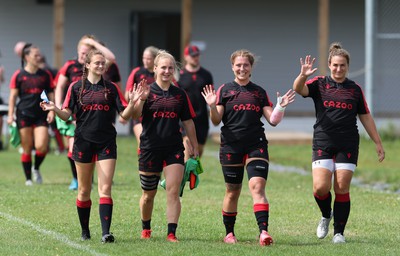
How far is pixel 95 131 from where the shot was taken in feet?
30.9

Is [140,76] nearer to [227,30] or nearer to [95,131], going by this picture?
[95,131]

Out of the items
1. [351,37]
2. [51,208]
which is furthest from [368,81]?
[51,208]

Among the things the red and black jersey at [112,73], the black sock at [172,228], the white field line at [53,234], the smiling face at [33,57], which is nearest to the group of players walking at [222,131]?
the black sock at [172,228]

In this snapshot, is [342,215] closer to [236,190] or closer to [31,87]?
[236,190]

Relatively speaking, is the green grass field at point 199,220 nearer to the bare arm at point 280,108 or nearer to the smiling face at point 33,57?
the bare arm at point 280,108

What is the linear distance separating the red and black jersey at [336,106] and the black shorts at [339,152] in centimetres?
8

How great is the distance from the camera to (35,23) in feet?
82.7

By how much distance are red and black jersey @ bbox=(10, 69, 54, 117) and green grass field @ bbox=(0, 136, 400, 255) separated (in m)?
1.11

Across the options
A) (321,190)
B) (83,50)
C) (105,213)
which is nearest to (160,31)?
(83,50)

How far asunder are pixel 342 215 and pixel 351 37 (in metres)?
18.1

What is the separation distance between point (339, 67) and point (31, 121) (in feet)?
20.5

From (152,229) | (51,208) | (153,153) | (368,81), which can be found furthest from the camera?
(368,81)

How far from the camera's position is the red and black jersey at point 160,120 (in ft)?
30.8

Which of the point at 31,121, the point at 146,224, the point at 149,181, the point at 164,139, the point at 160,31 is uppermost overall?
the point at 160,31
